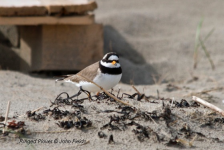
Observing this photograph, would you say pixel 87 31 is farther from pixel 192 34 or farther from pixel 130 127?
pixel 130 127

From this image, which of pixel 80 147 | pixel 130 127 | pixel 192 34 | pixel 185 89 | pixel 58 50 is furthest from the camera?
pixel 192 34

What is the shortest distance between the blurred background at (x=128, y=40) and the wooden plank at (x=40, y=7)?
14mm

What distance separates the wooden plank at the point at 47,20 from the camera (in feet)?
18.0

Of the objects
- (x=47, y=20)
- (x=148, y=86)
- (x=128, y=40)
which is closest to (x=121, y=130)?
(x=148, y=86)

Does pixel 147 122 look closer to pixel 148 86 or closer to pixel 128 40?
pixel 148 86

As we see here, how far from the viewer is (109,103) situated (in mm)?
3586

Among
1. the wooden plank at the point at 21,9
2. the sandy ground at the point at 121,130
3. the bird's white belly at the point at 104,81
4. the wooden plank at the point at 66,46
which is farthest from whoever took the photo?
the wooden plank at the point at 66,46

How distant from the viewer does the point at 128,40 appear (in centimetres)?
707

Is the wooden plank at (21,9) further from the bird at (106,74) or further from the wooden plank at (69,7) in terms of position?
the bird at (106,74)

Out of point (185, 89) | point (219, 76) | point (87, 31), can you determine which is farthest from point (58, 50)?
point (219, 76)

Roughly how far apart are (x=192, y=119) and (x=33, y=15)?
117 inches

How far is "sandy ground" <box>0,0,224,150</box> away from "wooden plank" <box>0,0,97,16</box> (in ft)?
2.64

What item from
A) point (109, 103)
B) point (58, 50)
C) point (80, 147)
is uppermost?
point (58, 50)

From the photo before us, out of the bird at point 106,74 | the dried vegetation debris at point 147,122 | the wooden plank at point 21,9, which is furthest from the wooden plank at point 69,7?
the dried vegetation debris at point 147,122
